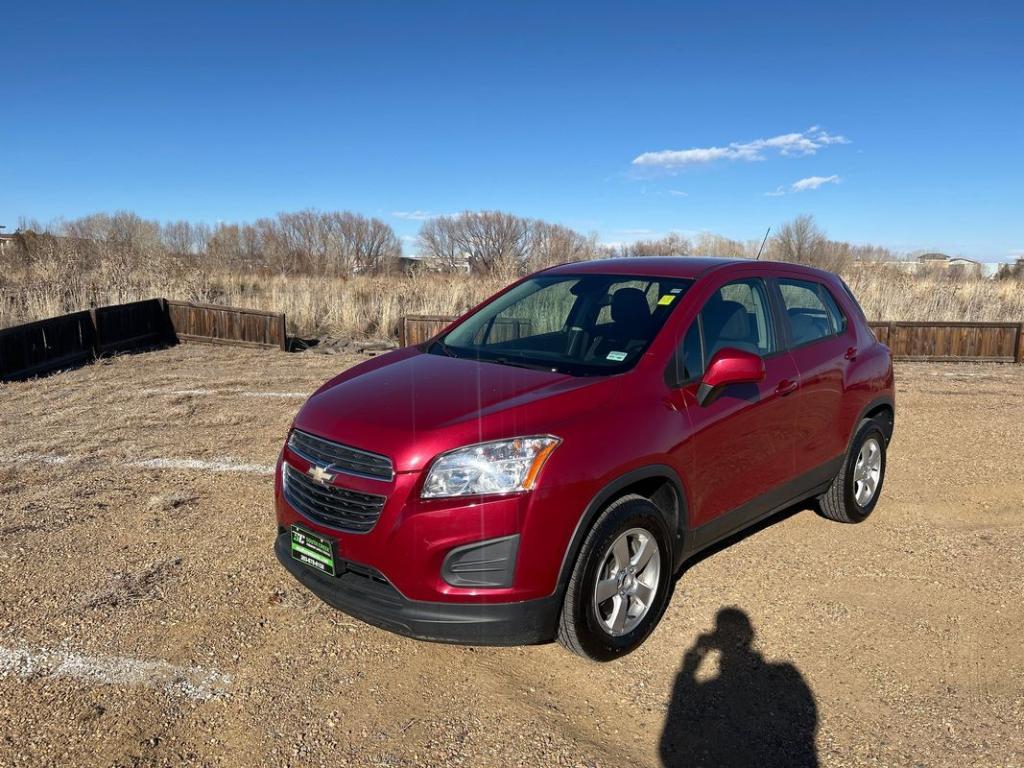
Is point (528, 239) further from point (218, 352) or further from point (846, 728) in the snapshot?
point (846, 728)

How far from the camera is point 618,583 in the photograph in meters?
3.21

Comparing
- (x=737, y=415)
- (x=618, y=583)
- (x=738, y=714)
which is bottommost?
(x=738, y=714)

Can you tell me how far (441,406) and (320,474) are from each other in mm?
592

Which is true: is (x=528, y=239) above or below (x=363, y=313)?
above

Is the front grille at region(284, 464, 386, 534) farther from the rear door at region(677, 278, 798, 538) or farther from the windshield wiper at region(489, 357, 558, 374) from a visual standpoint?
the rear door at region(677, 278, 798, 538)

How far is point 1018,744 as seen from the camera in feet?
9.06

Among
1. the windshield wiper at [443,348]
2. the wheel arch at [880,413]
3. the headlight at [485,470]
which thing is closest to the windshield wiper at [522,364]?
the windshield wiper at [443,348]

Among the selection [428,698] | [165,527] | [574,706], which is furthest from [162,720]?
[165,527]

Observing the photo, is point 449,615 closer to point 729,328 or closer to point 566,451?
point 566,451

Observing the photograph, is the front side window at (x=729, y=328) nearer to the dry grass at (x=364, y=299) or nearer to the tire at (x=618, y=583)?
the tire at (x=618, y=583)

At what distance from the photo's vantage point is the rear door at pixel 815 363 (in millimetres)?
4242

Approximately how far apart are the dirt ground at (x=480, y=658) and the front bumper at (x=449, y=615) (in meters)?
0.33

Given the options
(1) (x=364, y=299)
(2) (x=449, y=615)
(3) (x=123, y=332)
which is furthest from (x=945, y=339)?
(3) (x=123, y=332)

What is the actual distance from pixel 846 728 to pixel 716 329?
6.34 ft
